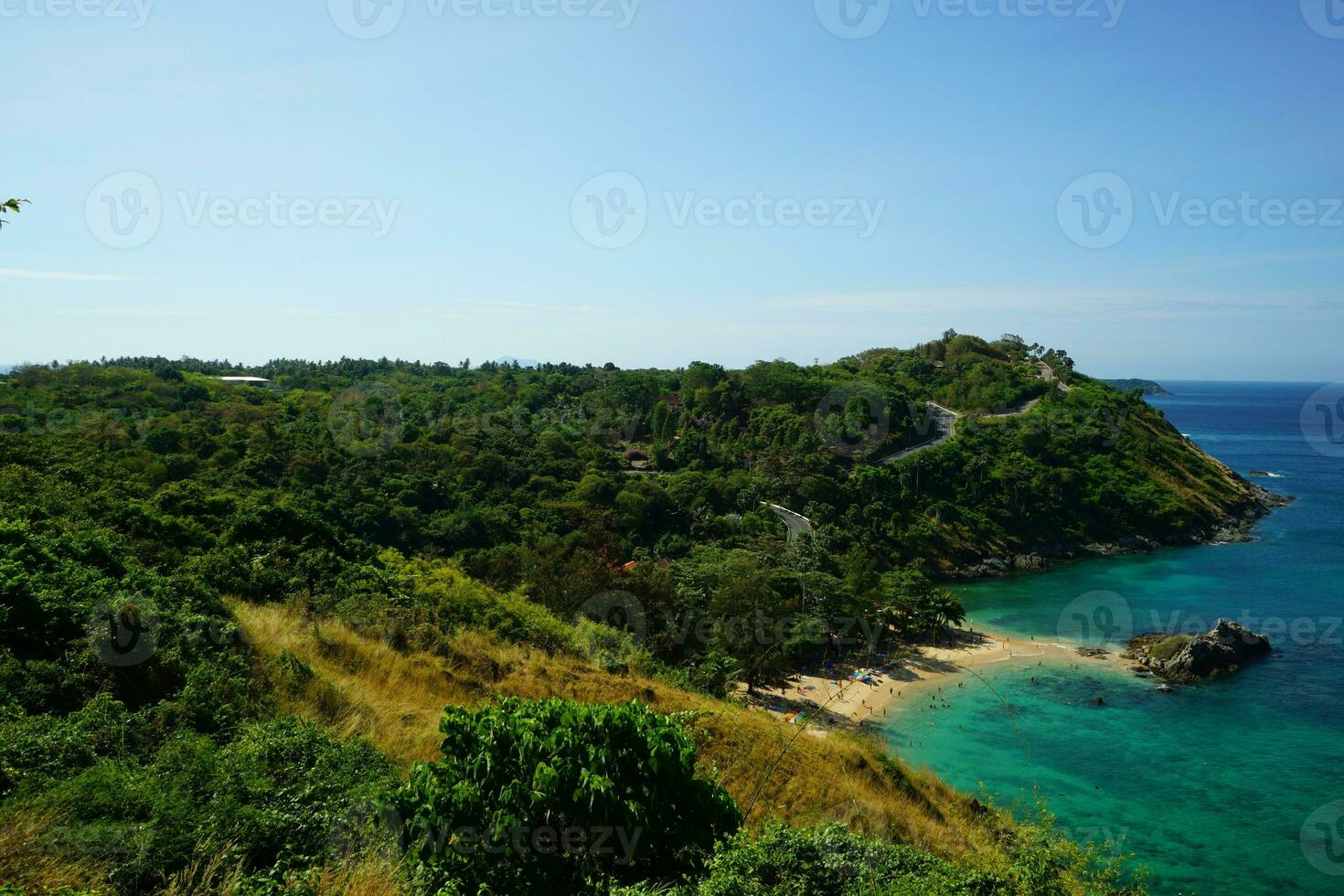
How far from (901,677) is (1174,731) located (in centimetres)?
834

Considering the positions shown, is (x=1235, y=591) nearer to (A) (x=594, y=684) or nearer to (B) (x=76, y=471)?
(A) (x=594, y=684)

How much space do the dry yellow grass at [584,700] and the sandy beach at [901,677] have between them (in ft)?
27.5

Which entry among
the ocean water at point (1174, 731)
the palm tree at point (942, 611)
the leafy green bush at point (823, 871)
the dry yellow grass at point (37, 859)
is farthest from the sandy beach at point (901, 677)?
the dry yellow grass at point (37, 859)

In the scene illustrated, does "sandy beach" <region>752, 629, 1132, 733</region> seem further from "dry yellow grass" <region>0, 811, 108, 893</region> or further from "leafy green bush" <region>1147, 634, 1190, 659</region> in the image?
"dry yellow grass" <region>0, 811, 108, 893</region>

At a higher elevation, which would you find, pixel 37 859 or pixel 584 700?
pixel 37 859

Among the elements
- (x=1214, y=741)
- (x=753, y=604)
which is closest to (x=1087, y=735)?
(x=1214, y=741)

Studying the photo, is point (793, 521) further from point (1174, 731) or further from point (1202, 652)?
point (1174, 731)

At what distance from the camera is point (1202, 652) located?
1045 inches

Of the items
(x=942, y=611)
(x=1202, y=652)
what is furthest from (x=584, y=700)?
(x=1202, y=652)

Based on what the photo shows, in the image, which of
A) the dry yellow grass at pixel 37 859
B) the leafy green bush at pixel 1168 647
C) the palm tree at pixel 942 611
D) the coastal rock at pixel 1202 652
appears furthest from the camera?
the palm tree at pixel 942 611

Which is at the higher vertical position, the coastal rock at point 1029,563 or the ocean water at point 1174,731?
the coastal rock at point 1029,563

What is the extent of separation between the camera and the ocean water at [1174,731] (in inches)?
661

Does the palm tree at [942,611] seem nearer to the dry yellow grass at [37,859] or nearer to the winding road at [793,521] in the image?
the winding road at [793,521]

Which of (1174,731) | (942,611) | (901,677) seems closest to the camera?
(1174,731)
